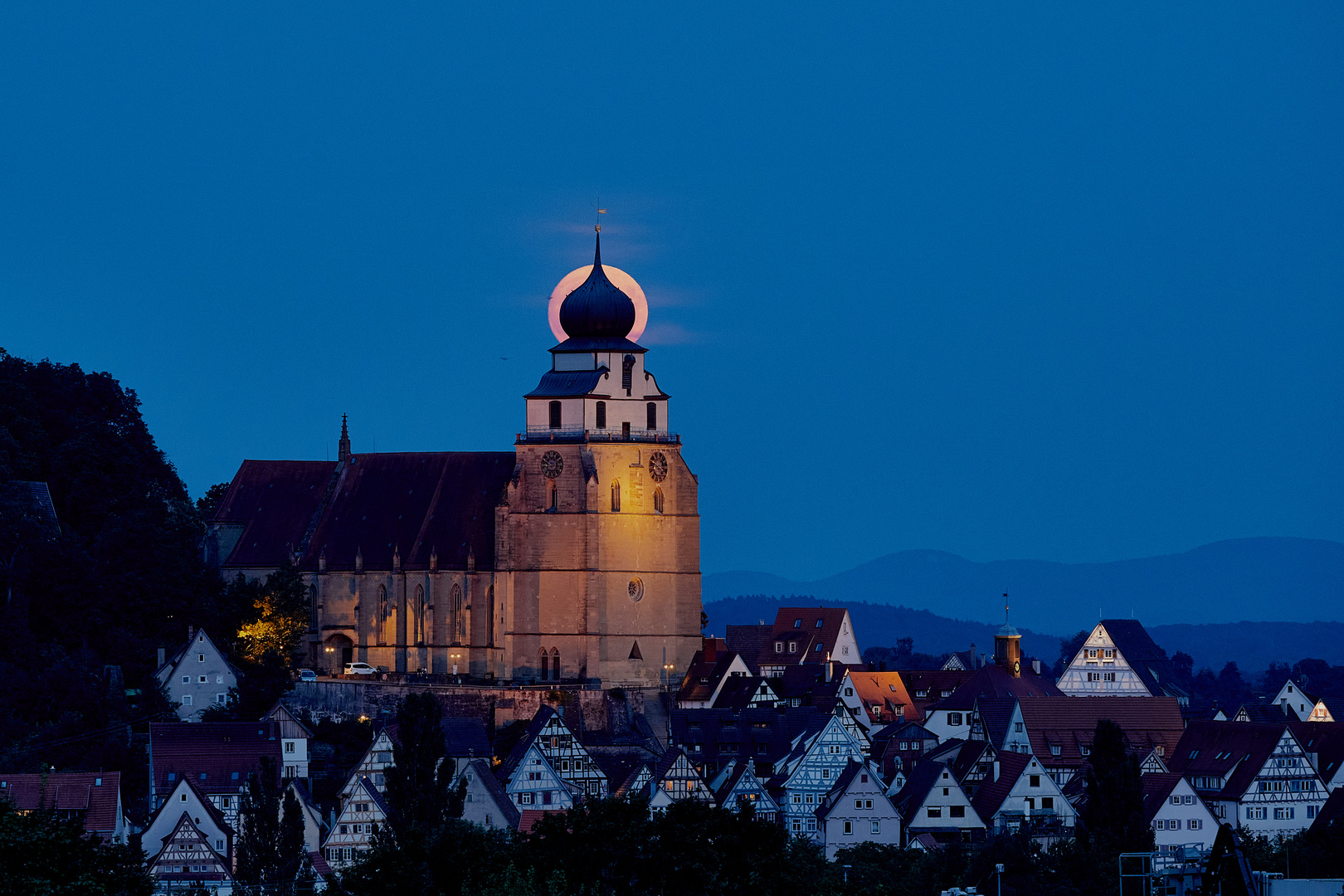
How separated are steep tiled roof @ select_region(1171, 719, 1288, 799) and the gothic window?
87.9 ft

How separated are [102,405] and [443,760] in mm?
42063

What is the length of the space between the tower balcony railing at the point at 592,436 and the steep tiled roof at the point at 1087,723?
17.0 m

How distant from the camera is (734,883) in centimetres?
6125

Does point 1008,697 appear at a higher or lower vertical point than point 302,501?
lower

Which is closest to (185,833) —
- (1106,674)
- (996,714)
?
(996,714)

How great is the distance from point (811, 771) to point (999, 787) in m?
7.04

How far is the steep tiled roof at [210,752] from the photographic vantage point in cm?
9581

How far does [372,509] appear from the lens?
383 feet

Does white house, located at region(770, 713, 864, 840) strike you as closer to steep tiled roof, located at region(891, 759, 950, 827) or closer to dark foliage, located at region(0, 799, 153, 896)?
steep tiled roof, located at region(891, 759, 950, 827)

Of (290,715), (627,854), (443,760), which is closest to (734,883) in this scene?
(627,854)

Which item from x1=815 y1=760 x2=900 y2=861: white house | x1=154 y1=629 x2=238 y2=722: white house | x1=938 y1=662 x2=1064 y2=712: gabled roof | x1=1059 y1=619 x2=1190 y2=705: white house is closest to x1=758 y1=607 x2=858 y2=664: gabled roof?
x1=938 y1=662 x2=1064 y2=712: gabled roof

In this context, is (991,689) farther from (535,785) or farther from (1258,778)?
(535,785)

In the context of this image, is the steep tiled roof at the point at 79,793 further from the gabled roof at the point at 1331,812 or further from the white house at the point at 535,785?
the gabled roof at the point at 1331,812

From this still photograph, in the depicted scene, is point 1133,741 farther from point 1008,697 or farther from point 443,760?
point 443,760
